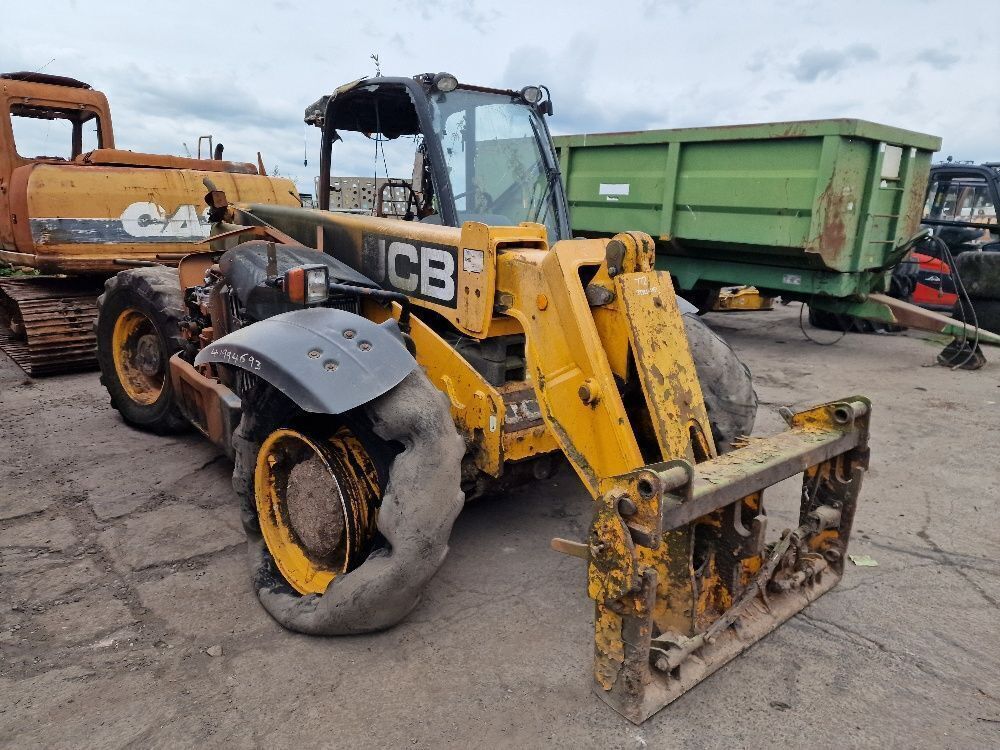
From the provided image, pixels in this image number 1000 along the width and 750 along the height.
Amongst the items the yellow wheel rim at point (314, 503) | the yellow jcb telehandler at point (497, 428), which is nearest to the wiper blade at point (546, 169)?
the yellow jcb telehandler at point (497, 428)

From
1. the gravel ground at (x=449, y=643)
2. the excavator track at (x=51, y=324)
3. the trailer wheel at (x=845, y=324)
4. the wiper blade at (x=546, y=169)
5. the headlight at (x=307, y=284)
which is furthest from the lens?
the trailer wheel at (x=845, y=324)

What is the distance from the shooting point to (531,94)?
4184mm

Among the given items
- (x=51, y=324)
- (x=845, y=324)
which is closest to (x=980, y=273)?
(x=845, y=324)

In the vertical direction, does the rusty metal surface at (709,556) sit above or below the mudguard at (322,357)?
below

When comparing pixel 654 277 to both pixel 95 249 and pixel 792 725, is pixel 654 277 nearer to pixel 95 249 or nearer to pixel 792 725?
pixel 792 725

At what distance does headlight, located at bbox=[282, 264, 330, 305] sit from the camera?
2844 millimetres

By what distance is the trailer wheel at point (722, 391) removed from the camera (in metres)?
3.20

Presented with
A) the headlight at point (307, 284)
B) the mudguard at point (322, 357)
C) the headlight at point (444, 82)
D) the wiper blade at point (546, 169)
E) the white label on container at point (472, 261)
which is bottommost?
the mudguard at point (322, 357)

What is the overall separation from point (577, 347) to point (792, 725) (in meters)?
1.40

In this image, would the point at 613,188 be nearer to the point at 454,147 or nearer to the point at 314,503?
the point at 454,147

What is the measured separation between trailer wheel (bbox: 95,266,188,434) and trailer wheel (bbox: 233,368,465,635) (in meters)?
1.84

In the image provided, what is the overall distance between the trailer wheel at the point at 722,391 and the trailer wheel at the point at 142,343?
307cm

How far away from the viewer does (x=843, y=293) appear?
758 cm

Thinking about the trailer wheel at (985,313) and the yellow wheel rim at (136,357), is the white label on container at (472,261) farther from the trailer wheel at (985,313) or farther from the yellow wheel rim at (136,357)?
the trailer wheel at (985,313)
